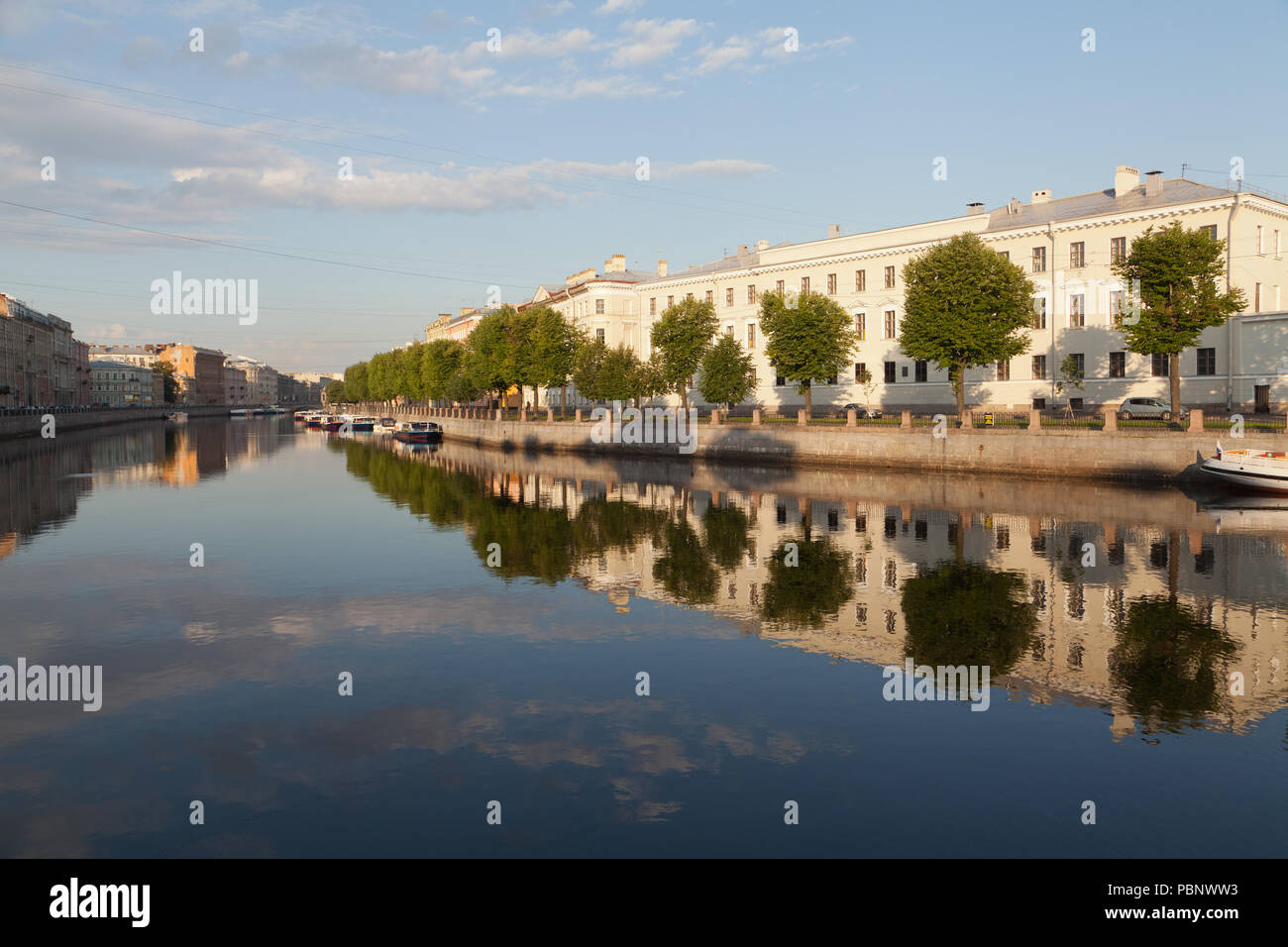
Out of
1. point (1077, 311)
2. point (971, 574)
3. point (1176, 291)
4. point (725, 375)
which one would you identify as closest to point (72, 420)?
point (725, 375)

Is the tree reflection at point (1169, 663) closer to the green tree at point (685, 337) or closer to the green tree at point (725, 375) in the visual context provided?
the green tree at point (725, 375)

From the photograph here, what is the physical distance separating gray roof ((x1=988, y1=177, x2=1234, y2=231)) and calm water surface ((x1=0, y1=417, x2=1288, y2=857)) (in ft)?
120

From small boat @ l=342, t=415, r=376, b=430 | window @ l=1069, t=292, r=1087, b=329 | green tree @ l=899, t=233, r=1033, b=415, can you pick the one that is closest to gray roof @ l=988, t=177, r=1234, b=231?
window @ l=1069, t=292, r=1087, b=329

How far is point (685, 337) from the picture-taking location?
80188 mm

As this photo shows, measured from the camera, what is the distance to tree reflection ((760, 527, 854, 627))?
20.4m

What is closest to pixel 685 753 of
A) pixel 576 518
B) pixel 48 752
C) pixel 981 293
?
pixel 48 752

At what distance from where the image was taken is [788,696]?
14.6 metres

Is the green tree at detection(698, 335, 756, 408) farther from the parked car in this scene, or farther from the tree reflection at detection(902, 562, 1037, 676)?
the tree reflection at detection(902, 562, 1037, 676)

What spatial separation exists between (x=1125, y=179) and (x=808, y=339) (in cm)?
2701

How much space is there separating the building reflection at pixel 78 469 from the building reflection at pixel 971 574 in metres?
15.4

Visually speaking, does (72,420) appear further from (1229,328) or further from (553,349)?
(1229,328)

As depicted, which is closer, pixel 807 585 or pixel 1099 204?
pixel 807 585

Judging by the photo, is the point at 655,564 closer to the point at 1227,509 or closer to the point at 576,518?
the point at 576,518

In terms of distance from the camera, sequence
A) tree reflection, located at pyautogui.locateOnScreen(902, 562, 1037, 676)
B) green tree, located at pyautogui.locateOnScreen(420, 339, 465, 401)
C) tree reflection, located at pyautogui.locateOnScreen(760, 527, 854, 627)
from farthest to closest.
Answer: green tree, located at pyautogui.locateOnScreen(420, 339, 465, 401), tree reflection, located at pyautogui.locateOnScreen(760, 527, 854, 627), tree reflection, located at pyautogui.locateOnScreen(902, 562, 1037, 676)
